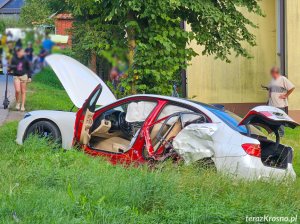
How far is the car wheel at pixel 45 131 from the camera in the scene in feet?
31.2

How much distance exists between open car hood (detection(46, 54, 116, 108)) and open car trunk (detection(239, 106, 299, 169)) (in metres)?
2.56

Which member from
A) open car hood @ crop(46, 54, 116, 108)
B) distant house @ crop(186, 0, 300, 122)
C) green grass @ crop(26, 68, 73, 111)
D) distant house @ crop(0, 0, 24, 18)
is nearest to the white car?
open car hood @ crop(46, 54, 116, 108)

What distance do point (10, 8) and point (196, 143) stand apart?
11.2ft

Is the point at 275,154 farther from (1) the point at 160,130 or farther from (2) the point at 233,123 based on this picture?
(1) the point at 160,130

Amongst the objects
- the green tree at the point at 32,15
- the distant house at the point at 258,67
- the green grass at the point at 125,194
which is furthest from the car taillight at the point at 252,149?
the distant house at the point at 258,67

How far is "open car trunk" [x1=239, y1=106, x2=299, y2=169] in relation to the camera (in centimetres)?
777

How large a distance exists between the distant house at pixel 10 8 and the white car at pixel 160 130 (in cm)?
160

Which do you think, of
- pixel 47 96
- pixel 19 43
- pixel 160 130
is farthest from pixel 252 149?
pixel 47 96

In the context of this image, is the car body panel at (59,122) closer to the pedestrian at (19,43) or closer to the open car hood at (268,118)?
the open car hood at (268,118)

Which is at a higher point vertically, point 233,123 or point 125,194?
point 233,123

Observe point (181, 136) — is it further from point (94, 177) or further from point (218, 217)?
point (218, 217)

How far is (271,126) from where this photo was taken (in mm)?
8109

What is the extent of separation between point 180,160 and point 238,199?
1.71 metres

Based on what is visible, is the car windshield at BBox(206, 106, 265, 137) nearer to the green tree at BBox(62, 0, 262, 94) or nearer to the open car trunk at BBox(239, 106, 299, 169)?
the open car trunk at BBox(239, 106, 299, 169)
